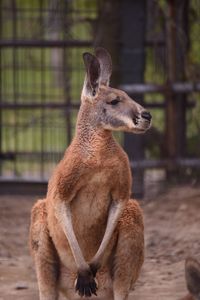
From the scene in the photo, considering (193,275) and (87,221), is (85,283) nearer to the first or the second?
(87,221)

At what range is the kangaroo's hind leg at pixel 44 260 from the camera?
5.87 m

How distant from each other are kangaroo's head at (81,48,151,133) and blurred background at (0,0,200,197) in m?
3.68

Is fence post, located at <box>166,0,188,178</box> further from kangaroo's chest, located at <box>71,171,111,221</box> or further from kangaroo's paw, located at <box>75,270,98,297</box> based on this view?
kangaroo's paw, located at <box>75,270,98,297</box>

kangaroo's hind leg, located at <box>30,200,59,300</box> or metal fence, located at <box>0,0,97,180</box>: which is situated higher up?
metal fence, located at <box>0,0,97,180</box>

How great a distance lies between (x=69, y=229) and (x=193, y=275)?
757 mm

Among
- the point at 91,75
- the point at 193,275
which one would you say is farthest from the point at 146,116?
the point at 193,275

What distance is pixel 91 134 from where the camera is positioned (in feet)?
19.0

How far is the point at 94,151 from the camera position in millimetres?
5711


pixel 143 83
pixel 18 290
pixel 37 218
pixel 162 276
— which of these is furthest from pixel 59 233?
pixel 143 83

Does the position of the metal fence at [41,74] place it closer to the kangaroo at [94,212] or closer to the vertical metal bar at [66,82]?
the vertical metal bar at [66,82]

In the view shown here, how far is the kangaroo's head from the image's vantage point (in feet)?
18.6

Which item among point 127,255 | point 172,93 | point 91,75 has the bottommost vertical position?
point 127,255

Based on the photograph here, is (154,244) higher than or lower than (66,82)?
lower

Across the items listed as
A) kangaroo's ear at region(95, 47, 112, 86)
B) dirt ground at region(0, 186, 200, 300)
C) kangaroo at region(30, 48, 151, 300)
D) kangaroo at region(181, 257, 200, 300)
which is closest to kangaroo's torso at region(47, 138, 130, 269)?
kangaroo at region(30, 48, 151, 300)
